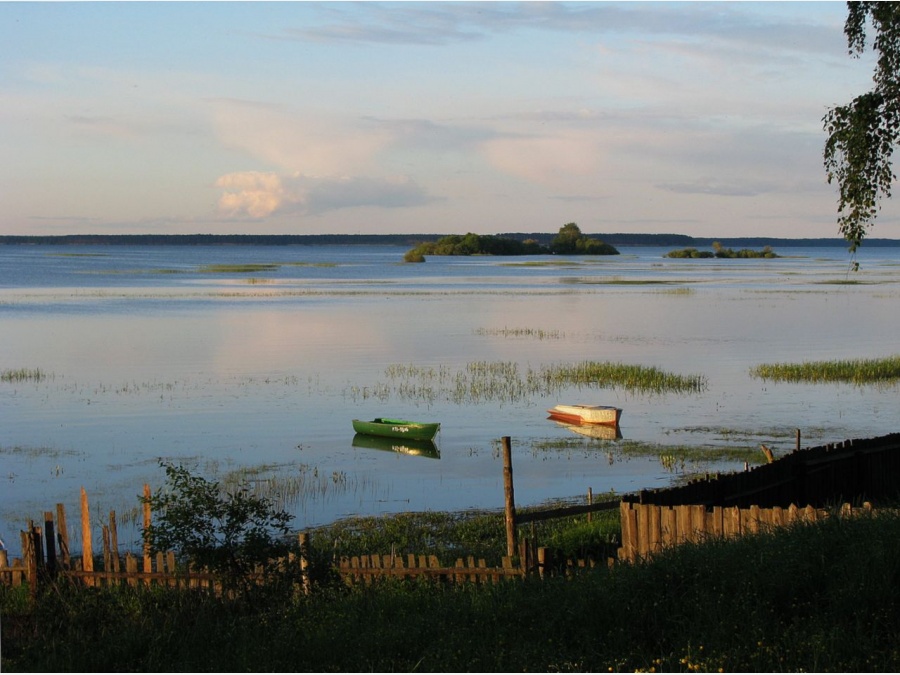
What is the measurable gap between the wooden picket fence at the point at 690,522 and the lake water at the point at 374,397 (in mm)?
9397

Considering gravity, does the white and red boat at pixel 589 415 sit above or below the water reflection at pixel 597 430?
above

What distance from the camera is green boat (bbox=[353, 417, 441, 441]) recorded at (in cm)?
2900

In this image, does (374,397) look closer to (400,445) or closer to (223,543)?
(400,445)

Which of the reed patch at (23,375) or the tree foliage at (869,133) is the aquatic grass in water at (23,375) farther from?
the tree foliage at (869,133)

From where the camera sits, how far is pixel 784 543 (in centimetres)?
1060

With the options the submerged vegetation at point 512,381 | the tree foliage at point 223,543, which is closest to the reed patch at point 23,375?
the submerged vegetation at point 512,381

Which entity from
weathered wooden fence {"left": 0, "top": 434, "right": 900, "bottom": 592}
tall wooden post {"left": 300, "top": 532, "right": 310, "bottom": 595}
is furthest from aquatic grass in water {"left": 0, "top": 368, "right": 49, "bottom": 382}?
tall wooden post {"left": 300, "top": 532, "right": 310, "bottom": 595}

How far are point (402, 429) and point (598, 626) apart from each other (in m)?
19.6

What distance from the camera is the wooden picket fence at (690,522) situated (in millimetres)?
11922

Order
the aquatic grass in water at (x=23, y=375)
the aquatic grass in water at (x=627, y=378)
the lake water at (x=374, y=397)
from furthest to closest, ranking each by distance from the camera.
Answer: the aquatic grass in water at (x=23, y=375), the aquatic grass in water at (x=627, y=378), the lake water at (x=374, y=397)

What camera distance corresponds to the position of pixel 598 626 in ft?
32.1

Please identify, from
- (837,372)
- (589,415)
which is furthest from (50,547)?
(837,372)

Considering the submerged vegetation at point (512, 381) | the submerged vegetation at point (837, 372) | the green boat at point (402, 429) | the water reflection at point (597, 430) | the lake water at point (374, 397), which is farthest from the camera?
the submerged vegetation at point (837, 372)

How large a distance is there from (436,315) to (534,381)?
3386 centimetres
